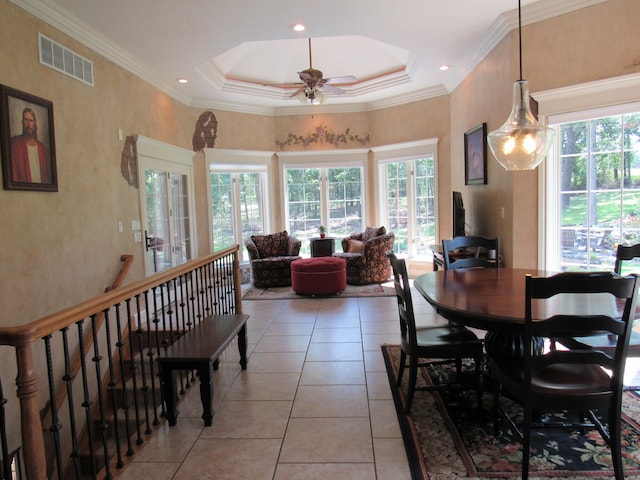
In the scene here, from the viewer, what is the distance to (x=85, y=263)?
4.24 m

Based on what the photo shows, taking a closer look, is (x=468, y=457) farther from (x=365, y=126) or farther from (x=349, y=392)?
(x=365, y=126)

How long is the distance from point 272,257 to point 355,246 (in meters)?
1.51

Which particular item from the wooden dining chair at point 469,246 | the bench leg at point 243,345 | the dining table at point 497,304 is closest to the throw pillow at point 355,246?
the wooden dining chair at point 469,246

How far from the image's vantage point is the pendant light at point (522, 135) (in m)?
2.73

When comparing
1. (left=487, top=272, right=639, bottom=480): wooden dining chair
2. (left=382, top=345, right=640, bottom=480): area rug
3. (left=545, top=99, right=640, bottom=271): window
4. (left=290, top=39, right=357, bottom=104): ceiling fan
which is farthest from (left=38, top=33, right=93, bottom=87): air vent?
(left=545, top=99, right=640, bottom=271): window

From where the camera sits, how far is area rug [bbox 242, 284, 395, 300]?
6.54 m

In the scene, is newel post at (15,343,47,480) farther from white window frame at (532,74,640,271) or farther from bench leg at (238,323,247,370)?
white window frame at (532,74,640,271)

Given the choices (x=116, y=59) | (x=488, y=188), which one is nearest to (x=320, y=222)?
(x=488, y=188)

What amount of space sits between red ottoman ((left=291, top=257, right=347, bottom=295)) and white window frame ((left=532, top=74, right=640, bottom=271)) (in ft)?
9.69

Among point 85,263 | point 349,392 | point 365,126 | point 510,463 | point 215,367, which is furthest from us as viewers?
point 365,126

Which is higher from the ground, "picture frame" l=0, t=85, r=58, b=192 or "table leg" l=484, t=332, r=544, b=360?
"picture frame" l=0, t=85, r=58, b=192

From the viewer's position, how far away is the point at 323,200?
8.67m

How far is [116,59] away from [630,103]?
5225 millimetres

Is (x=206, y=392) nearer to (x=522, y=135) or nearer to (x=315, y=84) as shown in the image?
(x=522, y=135)
